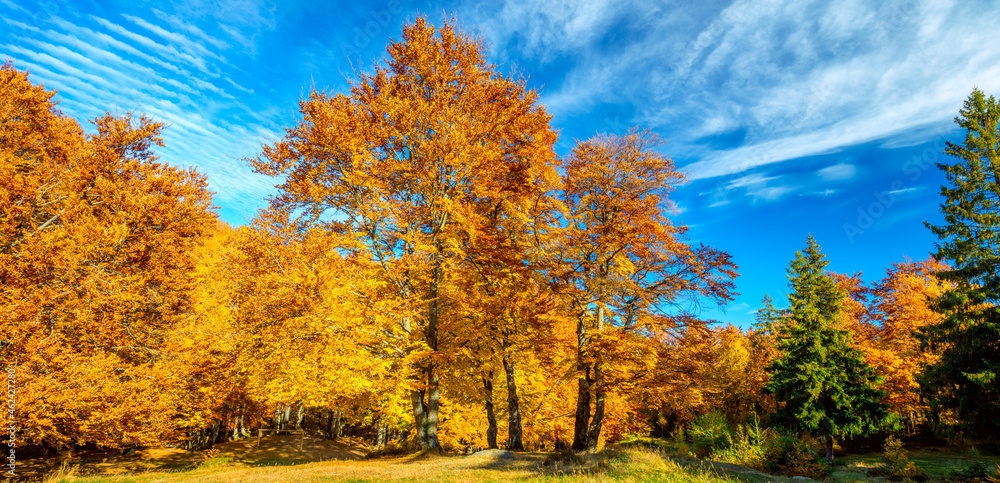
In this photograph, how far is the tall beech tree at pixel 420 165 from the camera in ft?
46.6

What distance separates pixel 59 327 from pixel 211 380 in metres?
6.13

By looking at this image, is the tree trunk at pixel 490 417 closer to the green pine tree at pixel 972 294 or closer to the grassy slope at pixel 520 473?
the grassy slope at pixel 520 473

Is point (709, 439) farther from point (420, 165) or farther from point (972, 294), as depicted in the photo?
point (420, 165)

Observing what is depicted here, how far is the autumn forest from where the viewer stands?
13773 mm

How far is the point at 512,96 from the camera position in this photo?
55.3 feet

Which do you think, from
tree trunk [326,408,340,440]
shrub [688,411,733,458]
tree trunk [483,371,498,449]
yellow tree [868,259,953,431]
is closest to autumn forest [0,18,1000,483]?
tree trunk [483,371,498,449]

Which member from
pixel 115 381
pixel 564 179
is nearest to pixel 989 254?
pixel 564 179

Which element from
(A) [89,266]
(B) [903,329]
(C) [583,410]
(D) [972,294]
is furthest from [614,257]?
(B) [903,329]

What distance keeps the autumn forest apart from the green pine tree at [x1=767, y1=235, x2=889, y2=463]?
21.1ft

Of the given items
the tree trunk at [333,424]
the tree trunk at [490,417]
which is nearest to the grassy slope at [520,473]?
the tree trunk at [490,417]

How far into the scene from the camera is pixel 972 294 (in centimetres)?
1523

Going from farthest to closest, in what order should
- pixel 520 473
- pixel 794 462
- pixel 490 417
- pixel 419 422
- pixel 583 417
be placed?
pixel 490 417 < pixel 583 417 < pixel 419 422 < pixel 794 462 < pixel 520 473

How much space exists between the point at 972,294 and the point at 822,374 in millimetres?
10103

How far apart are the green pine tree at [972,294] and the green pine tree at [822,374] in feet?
22.4
